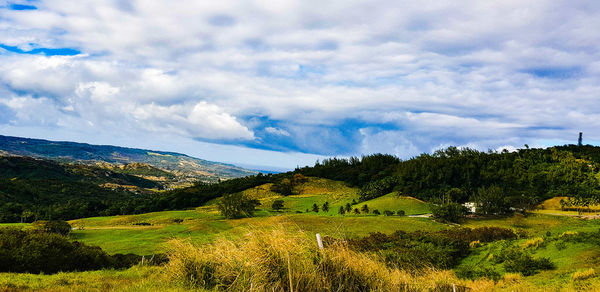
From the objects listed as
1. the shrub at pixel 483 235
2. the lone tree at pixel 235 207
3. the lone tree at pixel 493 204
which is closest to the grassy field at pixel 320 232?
the shrub at pixel 483 235

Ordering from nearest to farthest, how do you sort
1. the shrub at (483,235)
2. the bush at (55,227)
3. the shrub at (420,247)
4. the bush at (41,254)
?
the bush at (41,254) → the shrub at (420,247) → the shrub at (483,235) → the bush at (55,227)

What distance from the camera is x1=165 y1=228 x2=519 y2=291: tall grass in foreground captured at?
25.2 feet

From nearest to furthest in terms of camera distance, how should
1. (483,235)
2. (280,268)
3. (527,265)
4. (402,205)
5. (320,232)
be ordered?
(280,268) → (527,265) → (320,232) → (483,235) → (402,205)

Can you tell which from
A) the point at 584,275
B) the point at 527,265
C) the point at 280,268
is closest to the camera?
the point at 280,268

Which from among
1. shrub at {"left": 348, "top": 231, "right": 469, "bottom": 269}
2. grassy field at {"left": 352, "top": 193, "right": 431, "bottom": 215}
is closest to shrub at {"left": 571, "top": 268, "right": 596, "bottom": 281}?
shrub at {"left": 348, "top": 231, "right": 469, "bottom": 269}

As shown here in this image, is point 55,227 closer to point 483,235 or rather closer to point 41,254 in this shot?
point 41,254

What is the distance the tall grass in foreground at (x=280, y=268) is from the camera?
7.68m

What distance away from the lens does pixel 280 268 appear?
779cm

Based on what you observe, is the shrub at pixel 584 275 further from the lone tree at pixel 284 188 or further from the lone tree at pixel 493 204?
the lone tree at pixel 284 188

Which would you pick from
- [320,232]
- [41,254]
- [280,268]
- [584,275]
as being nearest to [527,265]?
[584,275]

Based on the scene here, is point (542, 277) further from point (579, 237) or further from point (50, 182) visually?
point (50, 182)

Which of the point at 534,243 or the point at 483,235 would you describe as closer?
the point at 534,243

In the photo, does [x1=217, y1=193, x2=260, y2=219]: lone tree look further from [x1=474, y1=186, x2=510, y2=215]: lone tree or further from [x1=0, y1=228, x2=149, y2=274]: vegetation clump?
[x1=0, y1=228, x2=149, y2=274]: vegetation clump

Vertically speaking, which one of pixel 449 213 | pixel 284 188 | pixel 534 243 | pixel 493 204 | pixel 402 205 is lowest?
pixel 284 188
